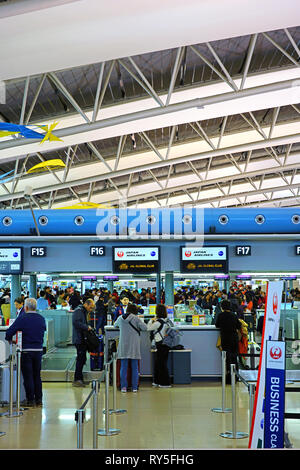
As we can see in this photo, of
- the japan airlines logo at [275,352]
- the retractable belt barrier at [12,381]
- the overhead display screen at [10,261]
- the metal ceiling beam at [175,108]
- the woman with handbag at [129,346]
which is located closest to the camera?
the japan airlines logo at [275,352]

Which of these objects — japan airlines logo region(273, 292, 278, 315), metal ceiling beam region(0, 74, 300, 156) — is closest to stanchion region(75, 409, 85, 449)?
japan airlines logo region(273, 292, 278, 315)

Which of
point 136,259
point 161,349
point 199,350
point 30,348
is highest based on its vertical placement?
point 136,259

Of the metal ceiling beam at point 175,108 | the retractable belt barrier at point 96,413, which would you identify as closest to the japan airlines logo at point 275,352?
the retractable belt barrier at point 96,413

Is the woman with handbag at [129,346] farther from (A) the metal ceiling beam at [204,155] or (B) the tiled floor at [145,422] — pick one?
(A) the metal ceiling beam at [204,155]

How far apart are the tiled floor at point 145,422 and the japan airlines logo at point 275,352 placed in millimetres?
2131

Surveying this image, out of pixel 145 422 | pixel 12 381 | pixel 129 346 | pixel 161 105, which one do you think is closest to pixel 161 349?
pixel 129 346

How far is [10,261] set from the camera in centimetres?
1254

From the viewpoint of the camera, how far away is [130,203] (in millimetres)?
38156

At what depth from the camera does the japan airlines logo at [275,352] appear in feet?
15.3

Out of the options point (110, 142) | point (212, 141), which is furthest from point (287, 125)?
point (110, 142)

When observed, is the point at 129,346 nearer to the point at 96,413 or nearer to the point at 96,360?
the point at 96,360

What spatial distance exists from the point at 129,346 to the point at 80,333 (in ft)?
3.25

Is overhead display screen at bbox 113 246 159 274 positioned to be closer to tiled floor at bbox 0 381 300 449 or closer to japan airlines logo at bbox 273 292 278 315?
tiled floor at bbox 0 381 300 449
